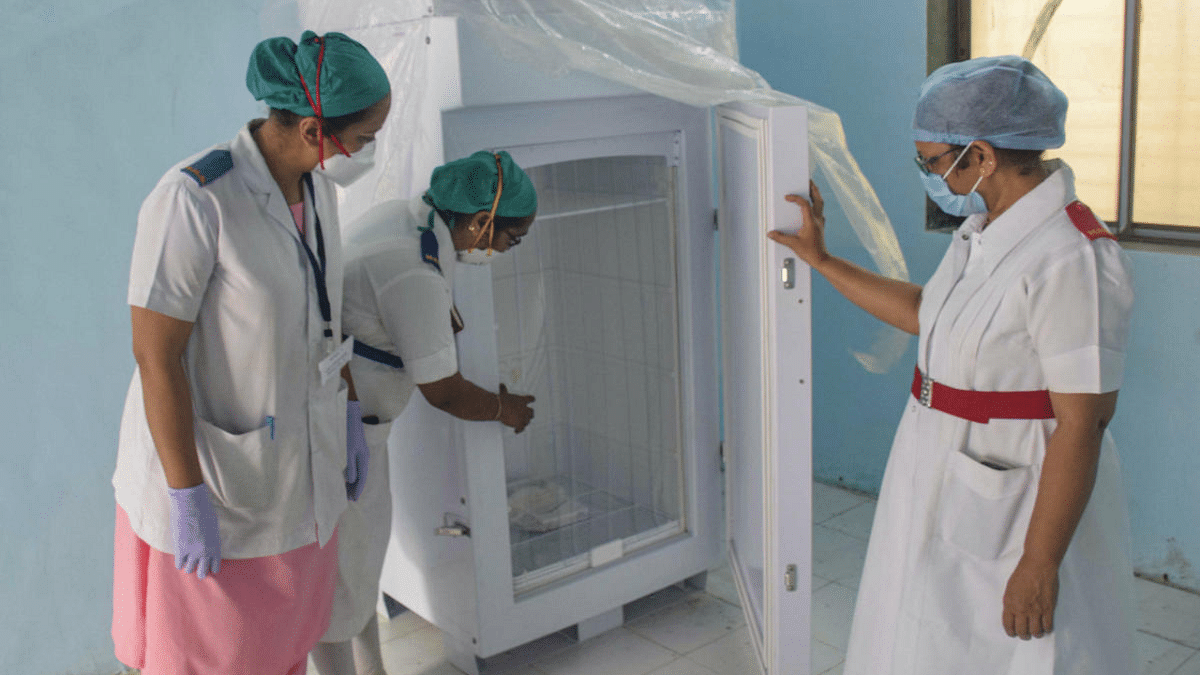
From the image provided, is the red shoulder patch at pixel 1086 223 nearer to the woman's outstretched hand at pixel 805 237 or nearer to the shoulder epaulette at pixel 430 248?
the woman's outstretched hand at pixel 805 237

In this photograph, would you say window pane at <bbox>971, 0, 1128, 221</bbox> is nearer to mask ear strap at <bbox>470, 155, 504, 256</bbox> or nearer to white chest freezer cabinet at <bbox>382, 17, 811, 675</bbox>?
white chest freezer cabinet at <bbox>382, 17, 811, 675</bbox>

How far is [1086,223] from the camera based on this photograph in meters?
1.34

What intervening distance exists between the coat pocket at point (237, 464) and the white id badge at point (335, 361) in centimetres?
13

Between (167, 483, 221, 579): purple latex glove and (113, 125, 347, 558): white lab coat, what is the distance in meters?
0.03

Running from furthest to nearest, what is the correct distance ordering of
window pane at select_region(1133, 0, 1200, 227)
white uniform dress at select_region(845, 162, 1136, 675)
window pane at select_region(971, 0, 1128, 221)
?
window pane at select_region(971, 0, 1128, 221)
window pane at select_region(1133, 0, 1200, 227)
white uniform dress at select_region(845, 162, 1136, 675)

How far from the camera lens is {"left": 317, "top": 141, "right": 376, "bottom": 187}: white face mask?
1.55m

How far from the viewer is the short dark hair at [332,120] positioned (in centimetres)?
150

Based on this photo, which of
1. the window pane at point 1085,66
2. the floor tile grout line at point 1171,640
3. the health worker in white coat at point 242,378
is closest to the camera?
the health worker in white coat at point 242,378

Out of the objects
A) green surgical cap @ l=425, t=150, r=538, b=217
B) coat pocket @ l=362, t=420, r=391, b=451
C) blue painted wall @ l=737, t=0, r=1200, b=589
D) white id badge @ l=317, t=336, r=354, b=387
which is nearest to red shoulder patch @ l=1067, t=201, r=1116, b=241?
blue painted wall @ l=737, t=0, r=1200, b=589

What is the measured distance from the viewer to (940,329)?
1476mm

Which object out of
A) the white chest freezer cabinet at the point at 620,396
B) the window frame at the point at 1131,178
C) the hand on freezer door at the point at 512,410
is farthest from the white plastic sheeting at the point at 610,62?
the window frame at the point at 1131,178

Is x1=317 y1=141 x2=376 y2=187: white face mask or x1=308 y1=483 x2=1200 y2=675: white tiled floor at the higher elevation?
x1=317 y1=141 x2=376 y2=187: white face mask

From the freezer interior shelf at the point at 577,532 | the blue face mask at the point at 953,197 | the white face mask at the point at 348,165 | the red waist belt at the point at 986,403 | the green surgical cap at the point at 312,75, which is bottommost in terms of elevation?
the freezer interior shelf at the point at 577,532

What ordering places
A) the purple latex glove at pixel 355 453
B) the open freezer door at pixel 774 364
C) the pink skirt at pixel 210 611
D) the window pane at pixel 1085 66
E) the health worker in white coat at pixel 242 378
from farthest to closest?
the window pane at pixel 1085 66 → the purple latex glove at pixel 355 453 → the open freezer door at pixel 774 364 → the pink skirt at pixel 210 611 → the health worker in white coat at pixel 242 378
